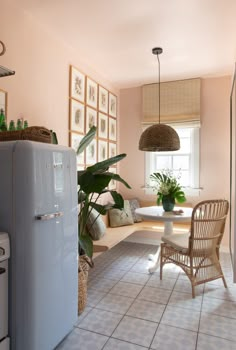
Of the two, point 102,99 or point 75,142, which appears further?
point 102,99

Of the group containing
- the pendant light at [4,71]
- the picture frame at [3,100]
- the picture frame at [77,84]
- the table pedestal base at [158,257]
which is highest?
the picture frame at [77,84]

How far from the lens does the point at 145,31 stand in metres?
2.71

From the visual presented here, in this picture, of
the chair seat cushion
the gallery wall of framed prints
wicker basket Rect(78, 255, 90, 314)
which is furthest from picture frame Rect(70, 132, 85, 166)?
the chair seat cushion

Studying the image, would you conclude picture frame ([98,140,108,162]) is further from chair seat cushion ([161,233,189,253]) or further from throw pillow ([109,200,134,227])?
chair seat cushion ([161,233,189,253])

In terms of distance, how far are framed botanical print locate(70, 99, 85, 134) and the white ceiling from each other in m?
0.67

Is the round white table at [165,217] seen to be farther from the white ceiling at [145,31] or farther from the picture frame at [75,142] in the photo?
the white ceiling at [145,31]

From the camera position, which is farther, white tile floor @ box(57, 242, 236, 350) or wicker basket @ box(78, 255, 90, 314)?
wicker basket @ box(78, 255, 90, 314)

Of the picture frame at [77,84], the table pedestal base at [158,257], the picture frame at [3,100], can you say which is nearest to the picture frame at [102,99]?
the picture frame at [77,84]

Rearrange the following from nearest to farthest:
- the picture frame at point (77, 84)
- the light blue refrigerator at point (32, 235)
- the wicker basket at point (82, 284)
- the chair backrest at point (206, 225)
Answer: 1. the light blue refrigerator at point (32, 235)
2. the wicker basket at point (82, 284)
3. the chair backrest at point (206, 225)
4. the picture frame at point (77, 84)

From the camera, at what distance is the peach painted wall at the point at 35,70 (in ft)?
7.40

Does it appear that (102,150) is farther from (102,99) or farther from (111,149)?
(102,99)

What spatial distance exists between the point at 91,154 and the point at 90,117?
21.1 inches

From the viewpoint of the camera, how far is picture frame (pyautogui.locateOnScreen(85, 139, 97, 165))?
11.6ft

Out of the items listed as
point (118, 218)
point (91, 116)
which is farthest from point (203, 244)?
point (91, 116)
